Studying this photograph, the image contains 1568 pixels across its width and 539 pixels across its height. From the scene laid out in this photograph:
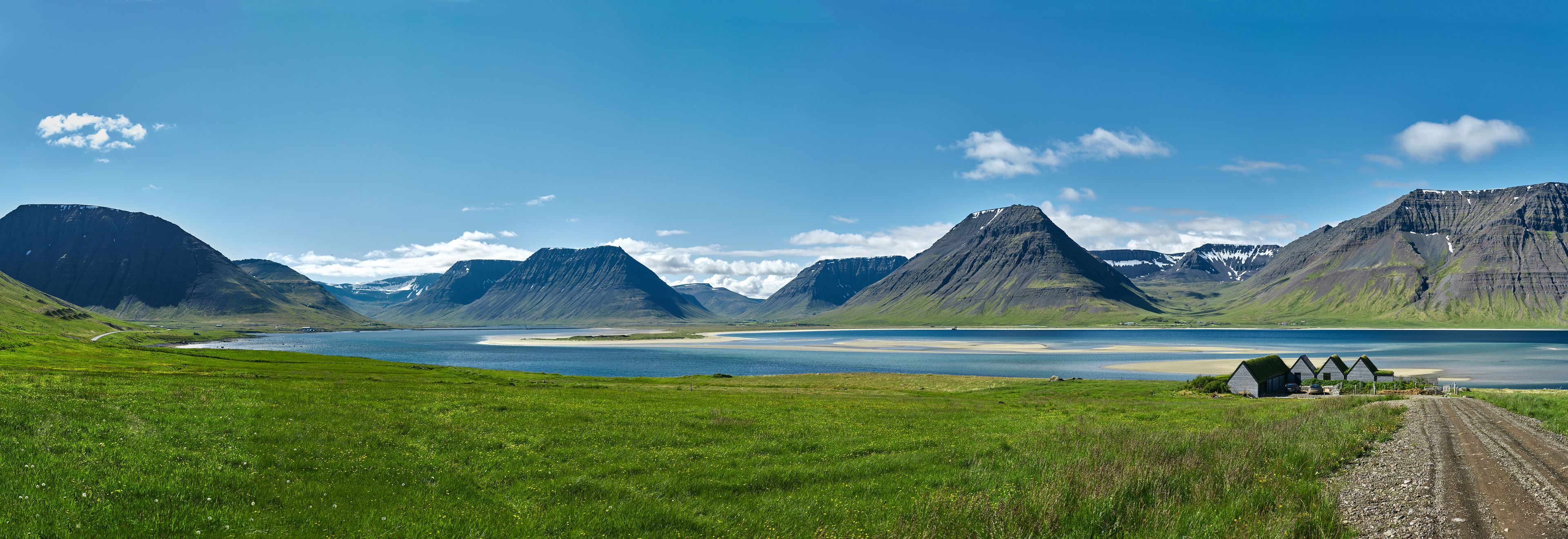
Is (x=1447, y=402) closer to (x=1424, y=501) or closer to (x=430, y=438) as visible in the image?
(x=1424, y=501)

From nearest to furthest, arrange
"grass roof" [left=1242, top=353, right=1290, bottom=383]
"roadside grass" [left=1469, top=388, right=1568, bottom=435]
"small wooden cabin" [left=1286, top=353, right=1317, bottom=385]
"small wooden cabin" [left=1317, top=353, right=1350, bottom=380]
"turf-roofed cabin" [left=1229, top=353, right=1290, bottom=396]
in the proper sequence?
1. "roadside grass" [left=1469, top=388, right=1568, bottom=435]
2. "turf-roofed cabin" [left=1229, top=353, right=1290, bottom=396]
3. "grass roof" [left=1242, top=353, right=1290, bottom=383]
4. "small wooden cabin" [left=1286, top=353, right=1317, bottom=385]
5. "small wooden cabin" [left=1317, top=353, right=1350, bottom=380]

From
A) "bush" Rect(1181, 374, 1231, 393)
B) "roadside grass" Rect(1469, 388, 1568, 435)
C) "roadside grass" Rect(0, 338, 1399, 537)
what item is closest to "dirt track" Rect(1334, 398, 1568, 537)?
"roadside grass" Rect(0, 338, 1399, 537)

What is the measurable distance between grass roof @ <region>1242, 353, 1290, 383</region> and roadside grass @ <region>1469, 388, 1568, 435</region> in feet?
62.1

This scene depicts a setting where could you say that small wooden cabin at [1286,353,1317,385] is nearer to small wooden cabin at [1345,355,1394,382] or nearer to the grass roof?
the grass roof

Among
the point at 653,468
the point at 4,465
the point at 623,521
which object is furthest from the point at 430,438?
the point at 623,521

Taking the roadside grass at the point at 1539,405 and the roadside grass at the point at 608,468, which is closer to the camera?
the roadside grass at the point at 608,468

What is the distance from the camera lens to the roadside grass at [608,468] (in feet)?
47.6

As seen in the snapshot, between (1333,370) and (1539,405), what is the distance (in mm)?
58898

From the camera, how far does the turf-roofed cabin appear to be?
278 feet

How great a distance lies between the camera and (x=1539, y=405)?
167ft

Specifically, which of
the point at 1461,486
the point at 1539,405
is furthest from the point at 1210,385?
the point at 1461,486

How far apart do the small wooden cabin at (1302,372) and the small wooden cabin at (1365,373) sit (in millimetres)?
4025

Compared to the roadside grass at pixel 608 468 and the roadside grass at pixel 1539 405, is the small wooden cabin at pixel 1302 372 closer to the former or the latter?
the roadside grass at pixel 1539 405

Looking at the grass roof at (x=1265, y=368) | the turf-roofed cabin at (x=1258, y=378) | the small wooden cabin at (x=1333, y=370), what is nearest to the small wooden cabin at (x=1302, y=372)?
the small wooden cabin at (x=1333, y=370)
